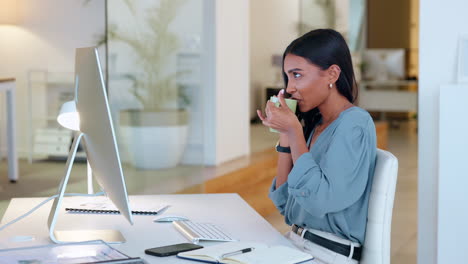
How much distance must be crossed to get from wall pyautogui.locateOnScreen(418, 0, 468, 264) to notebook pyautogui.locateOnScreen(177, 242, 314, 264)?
137 cm

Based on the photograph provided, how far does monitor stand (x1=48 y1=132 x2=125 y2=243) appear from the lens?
171cm

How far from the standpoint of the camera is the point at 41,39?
599 centimetres

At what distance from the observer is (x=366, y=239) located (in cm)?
186

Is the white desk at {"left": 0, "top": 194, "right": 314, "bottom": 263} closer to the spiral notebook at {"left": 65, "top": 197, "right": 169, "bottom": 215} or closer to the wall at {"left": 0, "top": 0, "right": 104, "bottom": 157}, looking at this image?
the spiral notebook at {"left": 65, "top": 197, "right": 169, "bottom": 215}

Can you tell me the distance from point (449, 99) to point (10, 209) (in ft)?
5.49

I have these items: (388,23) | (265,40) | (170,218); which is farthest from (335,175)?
(388,23)

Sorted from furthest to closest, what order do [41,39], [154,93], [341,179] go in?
[41,39], [154,93], [341,179]

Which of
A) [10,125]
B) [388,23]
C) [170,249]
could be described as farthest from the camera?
[388,23]

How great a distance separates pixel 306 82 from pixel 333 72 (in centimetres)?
8

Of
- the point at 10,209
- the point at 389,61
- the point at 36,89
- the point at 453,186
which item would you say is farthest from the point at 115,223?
the point at 389,61

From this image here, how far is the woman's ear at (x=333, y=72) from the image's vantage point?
193 cm

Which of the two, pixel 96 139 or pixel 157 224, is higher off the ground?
pixel 96 139

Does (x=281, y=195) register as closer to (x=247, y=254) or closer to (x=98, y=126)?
(x=247, y=254)

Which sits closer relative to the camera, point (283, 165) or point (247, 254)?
point (247, 254)
